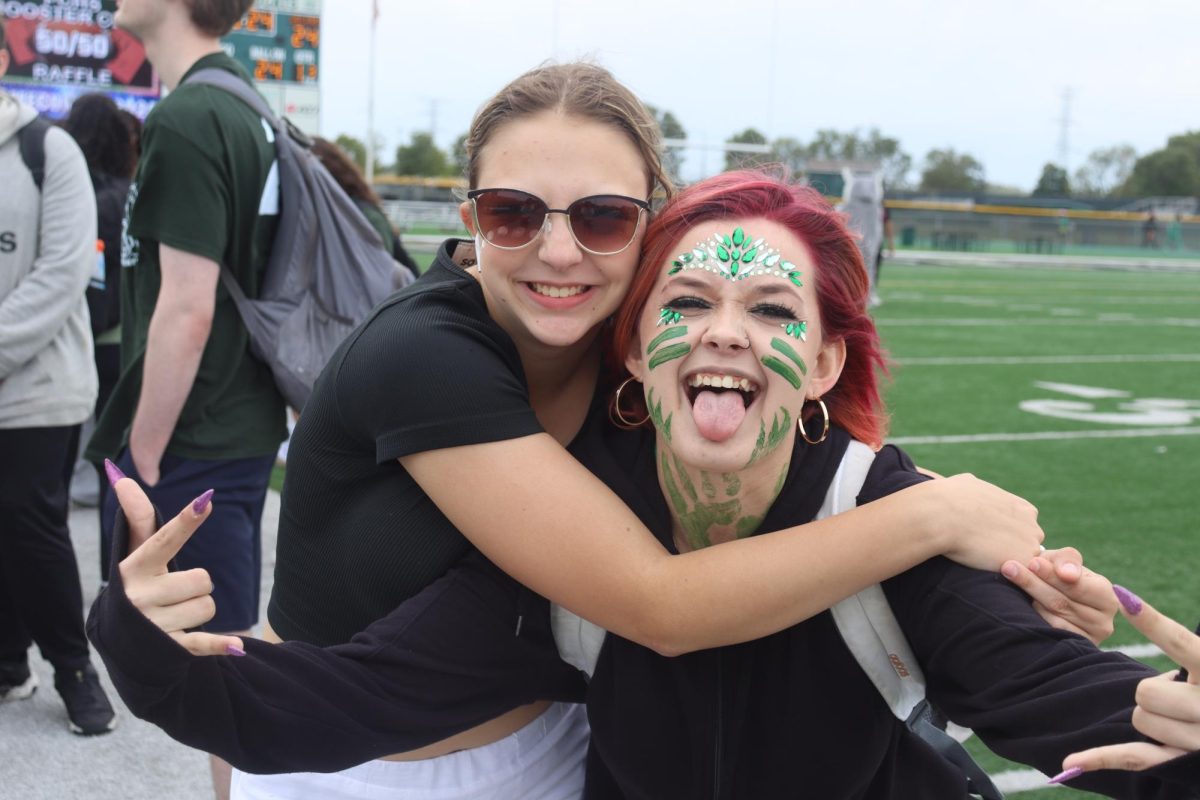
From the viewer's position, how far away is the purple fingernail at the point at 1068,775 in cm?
136

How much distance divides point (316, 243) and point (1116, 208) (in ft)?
225

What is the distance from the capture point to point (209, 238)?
10.2 feet

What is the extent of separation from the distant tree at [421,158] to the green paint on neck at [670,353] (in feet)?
245

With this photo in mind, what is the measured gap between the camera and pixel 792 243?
6.25 feet

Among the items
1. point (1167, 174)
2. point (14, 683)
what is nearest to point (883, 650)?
point (14, 683)

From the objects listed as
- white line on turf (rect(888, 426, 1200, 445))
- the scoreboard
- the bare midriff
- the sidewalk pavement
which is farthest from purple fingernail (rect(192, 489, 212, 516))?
the scoreboard

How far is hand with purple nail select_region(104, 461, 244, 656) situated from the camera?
1479mm

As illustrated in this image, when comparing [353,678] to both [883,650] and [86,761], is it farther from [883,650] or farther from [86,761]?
[86,761]

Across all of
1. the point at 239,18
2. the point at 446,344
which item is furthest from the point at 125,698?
the point at 239,18

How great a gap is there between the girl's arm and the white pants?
46 cm

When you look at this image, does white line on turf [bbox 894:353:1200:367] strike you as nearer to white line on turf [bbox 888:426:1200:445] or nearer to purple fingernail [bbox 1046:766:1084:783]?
white line on turf [bbox 888:426:1200:445]

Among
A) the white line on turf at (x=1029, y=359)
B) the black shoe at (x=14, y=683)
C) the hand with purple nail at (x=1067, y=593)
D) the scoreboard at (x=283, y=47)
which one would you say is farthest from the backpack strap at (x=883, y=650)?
the scoreboard at (x=283, y=47)

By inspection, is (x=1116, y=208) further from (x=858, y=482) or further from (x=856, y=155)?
(x=858, y=482)

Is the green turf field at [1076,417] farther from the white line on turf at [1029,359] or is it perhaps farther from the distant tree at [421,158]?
the distant tree at [421,158]
